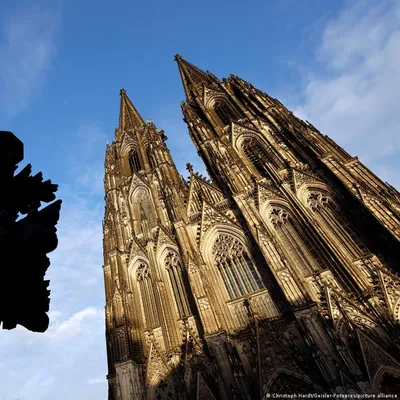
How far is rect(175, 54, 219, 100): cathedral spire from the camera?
32625mm

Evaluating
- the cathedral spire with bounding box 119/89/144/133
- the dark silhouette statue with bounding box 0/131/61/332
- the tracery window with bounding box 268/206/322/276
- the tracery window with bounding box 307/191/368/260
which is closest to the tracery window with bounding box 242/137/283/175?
the tracery window with bounding box 307/191/368/260

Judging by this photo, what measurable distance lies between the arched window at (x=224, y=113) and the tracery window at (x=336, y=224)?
10817 mm

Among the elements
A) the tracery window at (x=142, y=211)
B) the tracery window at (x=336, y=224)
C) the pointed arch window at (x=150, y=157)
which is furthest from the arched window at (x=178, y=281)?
the pointed arch window at (x=150, y=157)

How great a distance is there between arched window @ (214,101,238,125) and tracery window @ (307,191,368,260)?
1082cm

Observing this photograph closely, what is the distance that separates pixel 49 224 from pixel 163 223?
17.1 m

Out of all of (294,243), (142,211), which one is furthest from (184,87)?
(294,243)

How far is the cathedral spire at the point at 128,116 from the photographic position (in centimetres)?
3418

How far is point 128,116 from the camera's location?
3597cm

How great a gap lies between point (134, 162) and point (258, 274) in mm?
17658

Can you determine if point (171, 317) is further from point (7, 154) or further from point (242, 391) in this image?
point (7, 154)

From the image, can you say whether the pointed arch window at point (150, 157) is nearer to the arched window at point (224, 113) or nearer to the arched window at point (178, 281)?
the arched window at point (224, 113)

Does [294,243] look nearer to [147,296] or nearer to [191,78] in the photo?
[147,296]

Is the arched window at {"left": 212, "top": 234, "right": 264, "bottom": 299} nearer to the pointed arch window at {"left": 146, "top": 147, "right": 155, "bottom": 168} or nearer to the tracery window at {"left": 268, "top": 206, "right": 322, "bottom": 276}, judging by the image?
the tracery window at {"left": 268, "top": 206, "right": 322, "bottom": 276}

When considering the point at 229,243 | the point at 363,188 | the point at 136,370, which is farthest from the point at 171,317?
the point at 363,188
